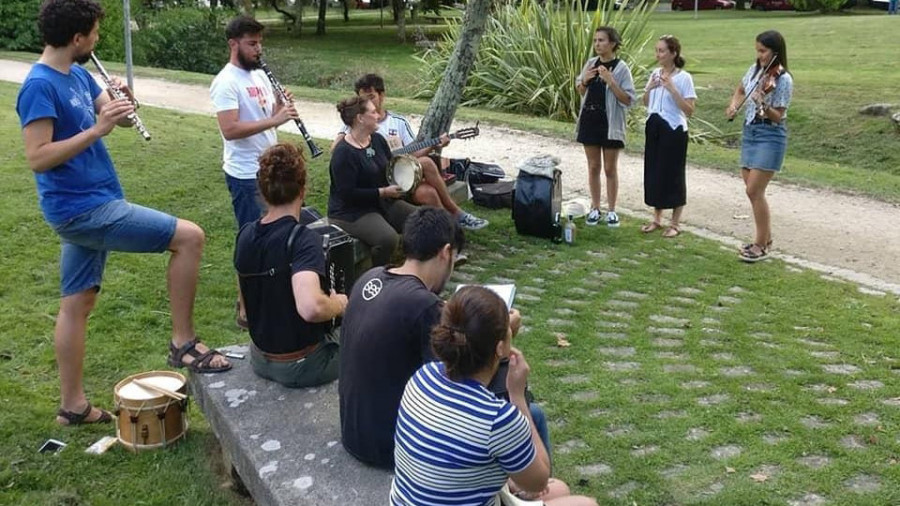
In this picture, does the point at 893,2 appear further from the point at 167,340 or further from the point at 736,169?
the point at 167,340

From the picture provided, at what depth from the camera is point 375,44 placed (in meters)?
31.5

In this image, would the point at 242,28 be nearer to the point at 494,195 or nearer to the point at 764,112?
the point at 764,112

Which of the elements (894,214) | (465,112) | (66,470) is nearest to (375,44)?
(465,112)

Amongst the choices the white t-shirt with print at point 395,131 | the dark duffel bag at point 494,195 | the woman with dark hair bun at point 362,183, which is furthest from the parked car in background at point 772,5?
the woman with dark hair bun at point 362,183


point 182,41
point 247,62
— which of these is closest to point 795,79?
point 182,41

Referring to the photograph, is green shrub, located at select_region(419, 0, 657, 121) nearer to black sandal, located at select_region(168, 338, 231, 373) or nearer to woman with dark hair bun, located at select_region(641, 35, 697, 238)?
woman with dark hair bun, located at select_region(641, 35, 697, 238)

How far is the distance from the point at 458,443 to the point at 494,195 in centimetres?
651

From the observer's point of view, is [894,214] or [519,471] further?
[894,214]

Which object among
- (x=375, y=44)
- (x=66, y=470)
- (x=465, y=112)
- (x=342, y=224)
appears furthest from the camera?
(x=375, y=44)

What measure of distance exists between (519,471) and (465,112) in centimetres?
1278

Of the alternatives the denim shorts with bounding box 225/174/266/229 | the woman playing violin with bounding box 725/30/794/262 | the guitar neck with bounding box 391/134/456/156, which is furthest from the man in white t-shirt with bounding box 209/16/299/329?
the woman playing violin with bounding box 725/30/794/262

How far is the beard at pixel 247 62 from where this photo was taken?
208 inches

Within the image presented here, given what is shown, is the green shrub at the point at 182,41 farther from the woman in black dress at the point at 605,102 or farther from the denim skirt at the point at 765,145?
the denim skirt at the point at 765,145

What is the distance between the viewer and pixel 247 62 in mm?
5312
